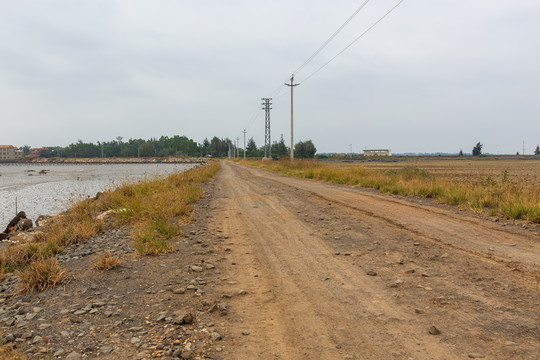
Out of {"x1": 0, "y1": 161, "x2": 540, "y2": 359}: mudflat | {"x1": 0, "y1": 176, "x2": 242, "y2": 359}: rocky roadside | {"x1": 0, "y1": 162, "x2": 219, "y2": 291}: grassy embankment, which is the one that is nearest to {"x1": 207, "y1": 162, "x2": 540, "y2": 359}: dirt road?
{"x1": 0, "y1": 161, "x2": 540, "y2": 359}: mudflat

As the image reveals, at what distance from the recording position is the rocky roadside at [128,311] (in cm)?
291

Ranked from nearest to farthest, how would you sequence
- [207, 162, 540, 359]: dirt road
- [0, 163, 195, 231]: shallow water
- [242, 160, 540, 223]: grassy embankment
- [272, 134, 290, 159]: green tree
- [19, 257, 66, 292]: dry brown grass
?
[207, 162, 540, 359]: dirt road, [19, 257, 66, 292]: dry brown grass, [242, 160, 540, 223]: grassy embankment, [0, 163, 195, 231]: shallow water, [272, 134, 290, 159]: green tree

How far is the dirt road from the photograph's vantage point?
2828 millimetres

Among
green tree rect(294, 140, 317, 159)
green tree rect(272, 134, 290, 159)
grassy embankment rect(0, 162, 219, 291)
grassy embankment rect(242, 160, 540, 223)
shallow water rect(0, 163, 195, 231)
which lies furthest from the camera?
green tree rect(272, 134, 290, 159)

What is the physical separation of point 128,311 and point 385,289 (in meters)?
2.95

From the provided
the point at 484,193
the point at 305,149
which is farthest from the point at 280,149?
the point at 484,193

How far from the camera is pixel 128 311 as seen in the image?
3.64 meters

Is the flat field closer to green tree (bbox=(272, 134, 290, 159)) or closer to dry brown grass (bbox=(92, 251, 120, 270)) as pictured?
dry brown grass (bbox=(92, 251, 120, 270))

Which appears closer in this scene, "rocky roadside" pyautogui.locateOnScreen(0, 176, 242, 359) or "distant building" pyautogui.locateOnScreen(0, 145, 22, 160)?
"rocky roadside" pyautogui.locateOnScreen(0, 176, 242, 359)

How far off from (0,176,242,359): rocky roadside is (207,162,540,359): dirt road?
0.87 feet

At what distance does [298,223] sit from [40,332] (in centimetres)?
554

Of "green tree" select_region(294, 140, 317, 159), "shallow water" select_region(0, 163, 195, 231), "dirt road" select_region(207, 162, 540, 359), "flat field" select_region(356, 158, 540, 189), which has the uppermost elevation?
"green tree" select_region(294, 140, 317, 159)

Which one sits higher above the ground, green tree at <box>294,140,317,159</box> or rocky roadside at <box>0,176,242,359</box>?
green tree at <box>294,140,317,159</box>

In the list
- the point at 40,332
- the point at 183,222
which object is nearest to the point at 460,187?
the point at 183,222
